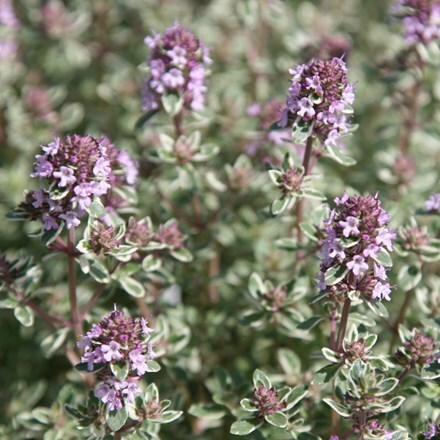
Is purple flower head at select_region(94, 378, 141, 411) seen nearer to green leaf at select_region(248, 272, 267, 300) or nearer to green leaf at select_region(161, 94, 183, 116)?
green leaf at select_region(248, 272, 267, 300)

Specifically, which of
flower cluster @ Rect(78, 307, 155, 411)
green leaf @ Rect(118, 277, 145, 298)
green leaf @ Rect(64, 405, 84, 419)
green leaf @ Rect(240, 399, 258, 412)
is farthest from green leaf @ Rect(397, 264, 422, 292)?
green leaf @ Rect(64, 405, 84, 419)

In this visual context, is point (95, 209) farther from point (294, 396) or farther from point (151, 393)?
point (294, 396)

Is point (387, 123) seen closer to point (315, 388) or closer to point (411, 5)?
point (411, 5)

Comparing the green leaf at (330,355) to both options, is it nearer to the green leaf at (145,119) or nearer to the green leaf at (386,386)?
the green leaf at (386,386)

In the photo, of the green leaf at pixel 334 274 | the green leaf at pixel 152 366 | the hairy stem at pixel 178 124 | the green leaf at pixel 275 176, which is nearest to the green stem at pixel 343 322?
the green leaf at pixel 334 274

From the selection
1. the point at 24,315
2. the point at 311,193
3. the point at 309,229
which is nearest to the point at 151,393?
the point at 24,315

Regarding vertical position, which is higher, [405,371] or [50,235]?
[50,235]
